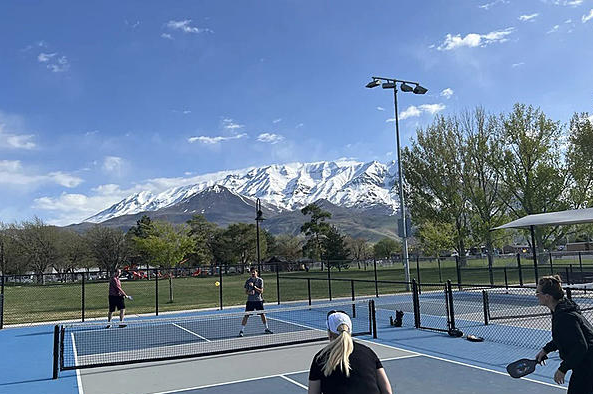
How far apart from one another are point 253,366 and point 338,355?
726 cm

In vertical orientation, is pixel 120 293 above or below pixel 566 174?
below

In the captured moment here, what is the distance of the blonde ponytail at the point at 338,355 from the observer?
339 centimetres

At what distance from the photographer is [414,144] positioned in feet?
171

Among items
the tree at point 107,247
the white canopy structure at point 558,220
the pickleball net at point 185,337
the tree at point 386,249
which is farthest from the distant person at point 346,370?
the tree at point 386,249

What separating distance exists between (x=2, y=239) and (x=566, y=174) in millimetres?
67125

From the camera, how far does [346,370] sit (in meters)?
3.38

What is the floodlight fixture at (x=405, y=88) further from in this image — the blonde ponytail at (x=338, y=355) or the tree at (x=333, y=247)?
the tree at (x=333, y=247)

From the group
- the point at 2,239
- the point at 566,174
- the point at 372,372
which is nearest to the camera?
the point at 372,372

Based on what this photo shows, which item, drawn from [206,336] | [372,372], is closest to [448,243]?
[206,336]

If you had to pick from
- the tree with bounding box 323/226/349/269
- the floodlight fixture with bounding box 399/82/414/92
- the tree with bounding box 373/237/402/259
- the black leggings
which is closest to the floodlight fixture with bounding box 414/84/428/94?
the floodlight fixture with bounding box 399/82/414/92

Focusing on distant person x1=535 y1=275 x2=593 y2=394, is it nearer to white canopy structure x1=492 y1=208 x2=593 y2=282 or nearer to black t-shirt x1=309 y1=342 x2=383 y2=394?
black t-shirt x1=309 y1=342 x2=383 y2=394

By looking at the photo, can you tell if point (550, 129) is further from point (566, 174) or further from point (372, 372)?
point (372, 372)

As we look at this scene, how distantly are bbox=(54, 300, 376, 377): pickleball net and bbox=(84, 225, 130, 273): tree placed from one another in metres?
61.5

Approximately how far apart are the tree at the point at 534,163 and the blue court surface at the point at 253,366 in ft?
117
